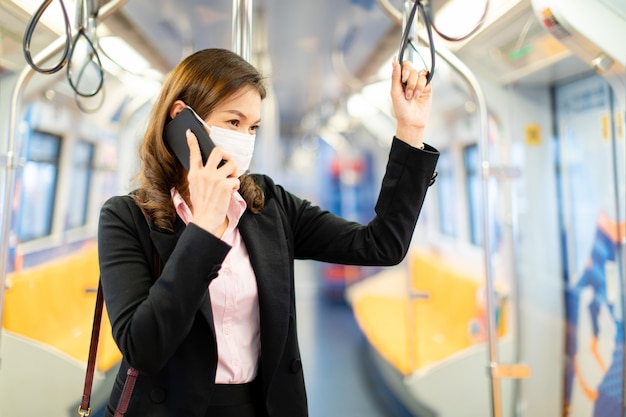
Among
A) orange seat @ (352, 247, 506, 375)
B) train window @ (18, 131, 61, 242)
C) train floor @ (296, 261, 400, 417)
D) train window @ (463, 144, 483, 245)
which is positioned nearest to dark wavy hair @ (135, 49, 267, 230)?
train window @ (18, 131, 61, 242)

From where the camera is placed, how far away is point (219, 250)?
39.2 inches

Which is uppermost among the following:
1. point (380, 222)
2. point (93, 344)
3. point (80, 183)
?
point (80, 183)

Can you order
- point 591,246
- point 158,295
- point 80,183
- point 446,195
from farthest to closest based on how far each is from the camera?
1. point 446,195
2. point 80,183
3. point 591,246
4. point 158,295

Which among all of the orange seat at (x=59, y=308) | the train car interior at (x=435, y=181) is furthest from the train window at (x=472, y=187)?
the orange seat at (x=59, y=308)

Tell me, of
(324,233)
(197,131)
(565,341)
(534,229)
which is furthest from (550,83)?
(197,131)

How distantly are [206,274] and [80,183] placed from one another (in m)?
3.62

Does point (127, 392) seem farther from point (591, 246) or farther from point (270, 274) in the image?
point (591, 246)

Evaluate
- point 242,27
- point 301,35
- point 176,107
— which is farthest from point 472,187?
point 176,107

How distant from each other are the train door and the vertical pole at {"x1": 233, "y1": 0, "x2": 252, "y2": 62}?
6.70 ft

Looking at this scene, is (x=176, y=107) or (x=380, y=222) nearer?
(x=176, y=107)

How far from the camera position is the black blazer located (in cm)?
97

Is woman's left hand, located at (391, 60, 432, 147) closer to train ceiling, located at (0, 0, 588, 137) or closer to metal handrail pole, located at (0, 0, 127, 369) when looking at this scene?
train ceiling, located at (0, 0, 588, 137)

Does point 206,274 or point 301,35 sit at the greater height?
point 301,35

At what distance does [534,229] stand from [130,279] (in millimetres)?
2899
